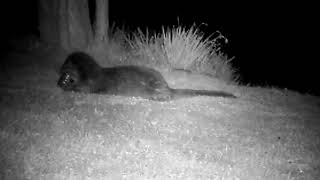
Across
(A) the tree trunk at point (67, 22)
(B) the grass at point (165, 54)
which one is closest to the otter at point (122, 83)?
(B) the grass at point (165, 54)

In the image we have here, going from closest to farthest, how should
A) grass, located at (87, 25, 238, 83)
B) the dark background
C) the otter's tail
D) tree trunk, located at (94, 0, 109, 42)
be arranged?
the otter's tail
grass, located at (87, 25, 238, 83)
tree trunk, located at (94, 0, 109, 42)
the dark background

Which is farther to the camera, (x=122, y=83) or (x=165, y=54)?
(x=165, y=54)

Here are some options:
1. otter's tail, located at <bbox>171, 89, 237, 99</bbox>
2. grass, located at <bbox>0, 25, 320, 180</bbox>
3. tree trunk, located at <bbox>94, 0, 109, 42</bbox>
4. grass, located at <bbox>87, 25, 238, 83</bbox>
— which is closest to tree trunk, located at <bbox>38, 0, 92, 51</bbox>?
tree trunk, located at <bbox>94, 0, 109, 42</bbox>

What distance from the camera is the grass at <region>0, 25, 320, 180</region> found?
178 inches

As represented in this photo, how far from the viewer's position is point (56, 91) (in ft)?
24.1

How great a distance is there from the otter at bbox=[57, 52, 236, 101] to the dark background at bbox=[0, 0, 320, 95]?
4.69m

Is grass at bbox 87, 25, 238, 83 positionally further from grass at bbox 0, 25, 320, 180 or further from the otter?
grass at bbox 0, 25, 320, 180

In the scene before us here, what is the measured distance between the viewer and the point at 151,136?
5480 mm

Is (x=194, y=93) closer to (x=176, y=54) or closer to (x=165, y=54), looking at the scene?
(x=176, y=54)

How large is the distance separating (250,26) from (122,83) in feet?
46.9

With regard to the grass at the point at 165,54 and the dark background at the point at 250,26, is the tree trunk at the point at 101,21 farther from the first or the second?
the dark background at the point at 250,26

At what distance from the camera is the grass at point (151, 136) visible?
4.52 metres

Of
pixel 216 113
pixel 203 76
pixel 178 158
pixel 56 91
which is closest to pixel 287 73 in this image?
pixel 203 76

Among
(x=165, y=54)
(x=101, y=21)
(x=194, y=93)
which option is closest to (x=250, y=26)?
(x=165, y=54)
